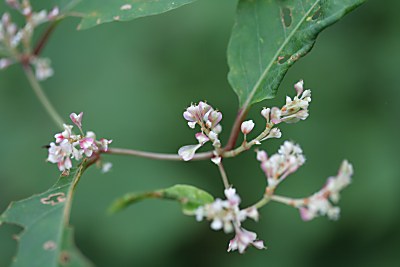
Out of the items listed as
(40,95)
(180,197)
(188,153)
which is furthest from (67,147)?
(40,95)

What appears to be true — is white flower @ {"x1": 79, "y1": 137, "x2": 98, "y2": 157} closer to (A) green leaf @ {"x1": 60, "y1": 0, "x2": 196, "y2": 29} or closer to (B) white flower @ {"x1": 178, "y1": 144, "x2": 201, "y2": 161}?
(B) white flower @ {"x1": 178, "y1": 144, "x2": 201, "y2": 161}

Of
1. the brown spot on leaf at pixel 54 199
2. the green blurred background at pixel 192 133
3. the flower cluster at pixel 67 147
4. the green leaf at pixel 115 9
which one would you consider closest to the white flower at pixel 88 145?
the flower cluster at pixel 67 147

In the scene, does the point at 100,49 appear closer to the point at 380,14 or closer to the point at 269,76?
the point at 380,14

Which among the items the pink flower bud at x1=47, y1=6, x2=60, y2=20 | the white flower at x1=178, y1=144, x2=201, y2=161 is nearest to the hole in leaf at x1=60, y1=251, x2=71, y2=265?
the white flower at x1=178, y1=144, x2=201, y2=161

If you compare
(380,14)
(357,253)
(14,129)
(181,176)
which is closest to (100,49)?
(14,129)

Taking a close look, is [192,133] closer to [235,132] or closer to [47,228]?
[235,132]

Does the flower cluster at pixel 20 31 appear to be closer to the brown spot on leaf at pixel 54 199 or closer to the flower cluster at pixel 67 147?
the flower cluster at pixel 67 147
